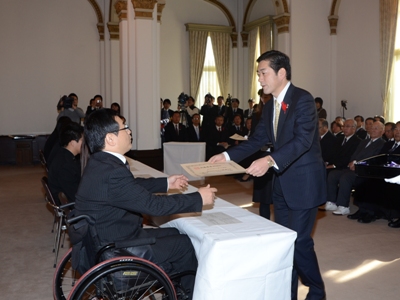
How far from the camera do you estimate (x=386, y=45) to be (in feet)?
36.6

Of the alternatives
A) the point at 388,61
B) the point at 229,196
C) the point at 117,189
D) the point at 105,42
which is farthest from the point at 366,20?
the point at 117,189

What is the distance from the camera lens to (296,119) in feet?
10.3

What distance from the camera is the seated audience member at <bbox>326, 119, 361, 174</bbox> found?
24.7 ft

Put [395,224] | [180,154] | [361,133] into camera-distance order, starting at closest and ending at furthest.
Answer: [395,224]
[361,133]
[180,154]

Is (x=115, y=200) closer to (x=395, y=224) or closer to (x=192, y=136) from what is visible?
(x=395, y=224)

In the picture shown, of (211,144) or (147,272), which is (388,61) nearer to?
(211,144)

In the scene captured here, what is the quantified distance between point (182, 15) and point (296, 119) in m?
13.7

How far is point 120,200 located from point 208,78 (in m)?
14.2

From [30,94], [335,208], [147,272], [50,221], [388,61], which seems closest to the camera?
[147,272]

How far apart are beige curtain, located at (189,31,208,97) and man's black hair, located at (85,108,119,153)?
13.5 m

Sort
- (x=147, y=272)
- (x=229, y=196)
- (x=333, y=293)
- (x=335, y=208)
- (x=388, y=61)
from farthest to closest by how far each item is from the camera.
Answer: (x=388, y=61) < (x=229, y=196) < (x=335, y=208) < (x=333, y=293) < (x=147, y=272)

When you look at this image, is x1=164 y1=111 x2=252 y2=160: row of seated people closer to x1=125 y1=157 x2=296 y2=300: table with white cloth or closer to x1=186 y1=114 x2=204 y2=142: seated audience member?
x1=186 y1=114 x2=204 y2=142: seated audience member

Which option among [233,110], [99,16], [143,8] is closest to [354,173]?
[143,8]

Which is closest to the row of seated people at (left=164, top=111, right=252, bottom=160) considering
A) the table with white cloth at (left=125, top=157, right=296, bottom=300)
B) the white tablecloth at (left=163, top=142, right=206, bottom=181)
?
the white tablecloth at (left=163, top=142, right=206, bottom=181)
